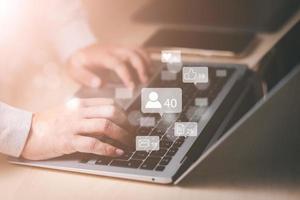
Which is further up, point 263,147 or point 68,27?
point 68,27

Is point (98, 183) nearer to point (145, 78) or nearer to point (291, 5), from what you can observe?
point (145, 78)

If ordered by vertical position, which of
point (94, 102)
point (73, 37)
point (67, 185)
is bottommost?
point (67, 185)

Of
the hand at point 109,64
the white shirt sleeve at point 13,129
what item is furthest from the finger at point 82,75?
the white shirt sleeve at point 13,129

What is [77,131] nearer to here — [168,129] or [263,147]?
[168,129]

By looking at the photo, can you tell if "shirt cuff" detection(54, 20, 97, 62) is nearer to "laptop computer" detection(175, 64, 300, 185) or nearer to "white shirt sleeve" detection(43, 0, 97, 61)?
"white shirt sleeve" detection(43, 0, 97, 61)

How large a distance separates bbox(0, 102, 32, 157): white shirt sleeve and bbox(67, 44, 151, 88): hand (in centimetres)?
11

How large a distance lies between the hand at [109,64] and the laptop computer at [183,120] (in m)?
0.03

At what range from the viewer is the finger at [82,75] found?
939mm

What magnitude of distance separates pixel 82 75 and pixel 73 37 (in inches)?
2.7

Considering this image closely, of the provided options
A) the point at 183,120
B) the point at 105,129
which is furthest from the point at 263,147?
the point at 105,129

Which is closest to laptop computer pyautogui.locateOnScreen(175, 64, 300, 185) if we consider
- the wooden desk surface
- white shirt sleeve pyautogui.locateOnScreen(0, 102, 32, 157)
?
the wooden desk surface

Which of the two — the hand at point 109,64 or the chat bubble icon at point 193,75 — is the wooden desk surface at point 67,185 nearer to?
the hand at point 109,64

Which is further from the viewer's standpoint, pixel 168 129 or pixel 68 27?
pixel 68 27

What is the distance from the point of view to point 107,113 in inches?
33.9
